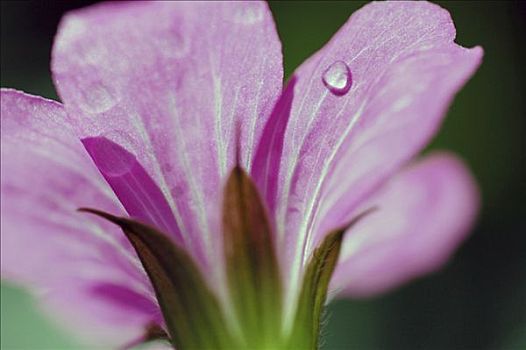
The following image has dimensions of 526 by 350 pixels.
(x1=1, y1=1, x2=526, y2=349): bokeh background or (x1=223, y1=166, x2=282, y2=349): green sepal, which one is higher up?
(x1=223, y1=166, x2=282, y2=349): green sepal

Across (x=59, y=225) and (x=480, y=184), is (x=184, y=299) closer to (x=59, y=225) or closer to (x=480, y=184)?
(x=59, y=225)

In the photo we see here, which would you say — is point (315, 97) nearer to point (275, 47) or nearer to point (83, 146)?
point (275, 47)

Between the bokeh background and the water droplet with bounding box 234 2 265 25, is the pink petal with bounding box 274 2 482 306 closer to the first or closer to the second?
the water droplet with bounding box 234 2 265 25

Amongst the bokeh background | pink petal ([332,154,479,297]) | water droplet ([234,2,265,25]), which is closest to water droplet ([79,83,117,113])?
water droplet ([234,2,265,25])

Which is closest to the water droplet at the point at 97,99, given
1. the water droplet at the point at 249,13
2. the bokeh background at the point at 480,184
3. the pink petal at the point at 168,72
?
the pink petal at the point at 168,72

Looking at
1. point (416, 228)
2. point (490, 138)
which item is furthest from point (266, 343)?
point (490, 138)

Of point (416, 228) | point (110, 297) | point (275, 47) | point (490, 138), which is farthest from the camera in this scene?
point (490, 138)
